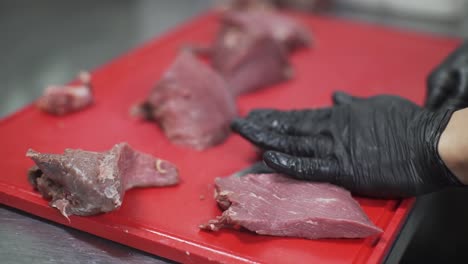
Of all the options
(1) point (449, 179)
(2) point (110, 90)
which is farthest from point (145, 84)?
(1) point (449, 179)

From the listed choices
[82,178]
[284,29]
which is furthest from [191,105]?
[284,29]

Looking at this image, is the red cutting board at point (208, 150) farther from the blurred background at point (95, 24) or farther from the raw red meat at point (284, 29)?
the blurred background at point (95, 24)

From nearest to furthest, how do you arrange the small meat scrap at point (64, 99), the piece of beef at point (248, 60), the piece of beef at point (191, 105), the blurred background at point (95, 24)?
the piece of beef at point (191, 105) < the small meat scrap at point (64, 99) < the piece of beef at point (248, 60) < the blurred background at point (95, 24)

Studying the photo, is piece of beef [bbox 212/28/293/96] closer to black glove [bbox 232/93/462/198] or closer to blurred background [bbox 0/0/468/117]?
black glove [bbox 232/93/462/198]

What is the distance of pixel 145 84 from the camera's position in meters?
2.46

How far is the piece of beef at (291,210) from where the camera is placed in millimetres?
1532

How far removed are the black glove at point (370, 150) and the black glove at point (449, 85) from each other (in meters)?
0.28

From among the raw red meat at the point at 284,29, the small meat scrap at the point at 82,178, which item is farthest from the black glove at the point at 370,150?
the raw red meat at the point at 284,29

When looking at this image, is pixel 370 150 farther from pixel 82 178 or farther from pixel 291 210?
pixel 82 178

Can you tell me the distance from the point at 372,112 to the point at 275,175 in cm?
38

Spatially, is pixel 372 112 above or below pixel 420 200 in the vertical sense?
above

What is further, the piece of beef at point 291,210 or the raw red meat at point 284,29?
the raw red meat at point 284,29

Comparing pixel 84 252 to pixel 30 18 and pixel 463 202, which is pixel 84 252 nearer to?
pixel 463 202

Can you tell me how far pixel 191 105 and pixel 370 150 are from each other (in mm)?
670
